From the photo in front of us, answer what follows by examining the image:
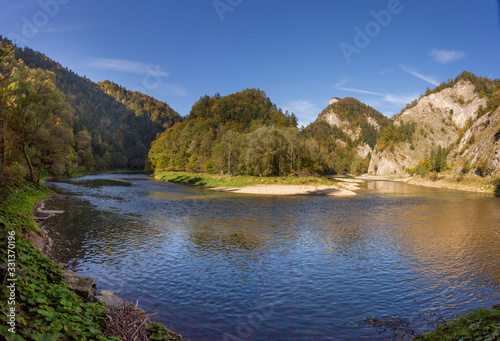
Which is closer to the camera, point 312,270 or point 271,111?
point 312,270

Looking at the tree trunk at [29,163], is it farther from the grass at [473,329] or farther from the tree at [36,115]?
the grass at [473,329]

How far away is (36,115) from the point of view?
41.4 metres

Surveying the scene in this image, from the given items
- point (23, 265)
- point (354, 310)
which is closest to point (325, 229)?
point (354, 310)

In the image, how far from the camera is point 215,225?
28.6 m

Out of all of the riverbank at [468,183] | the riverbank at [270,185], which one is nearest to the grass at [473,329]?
the riverbank at [270,185]

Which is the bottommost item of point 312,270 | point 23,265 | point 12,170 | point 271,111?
point 312,270

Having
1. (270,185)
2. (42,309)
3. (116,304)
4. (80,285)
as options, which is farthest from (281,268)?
(270,185)

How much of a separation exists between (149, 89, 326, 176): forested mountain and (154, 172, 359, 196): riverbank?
8.85 metres

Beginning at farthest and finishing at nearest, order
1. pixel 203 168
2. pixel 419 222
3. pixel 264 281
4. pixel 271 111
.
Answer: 1. pixel 271 111
2. pixel 203 168
3. pixel 419 222
4. pixel 264 281

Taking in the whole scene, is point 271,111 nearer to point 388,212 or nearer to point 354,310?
point 388,212

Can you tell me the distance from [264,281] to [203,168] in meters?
95.9

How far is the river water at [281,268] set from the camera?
448 inches

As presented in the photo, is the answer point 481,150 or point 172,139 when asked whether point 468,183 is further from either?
point 172,139

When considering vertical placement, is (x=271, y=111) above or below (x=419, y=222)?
above
